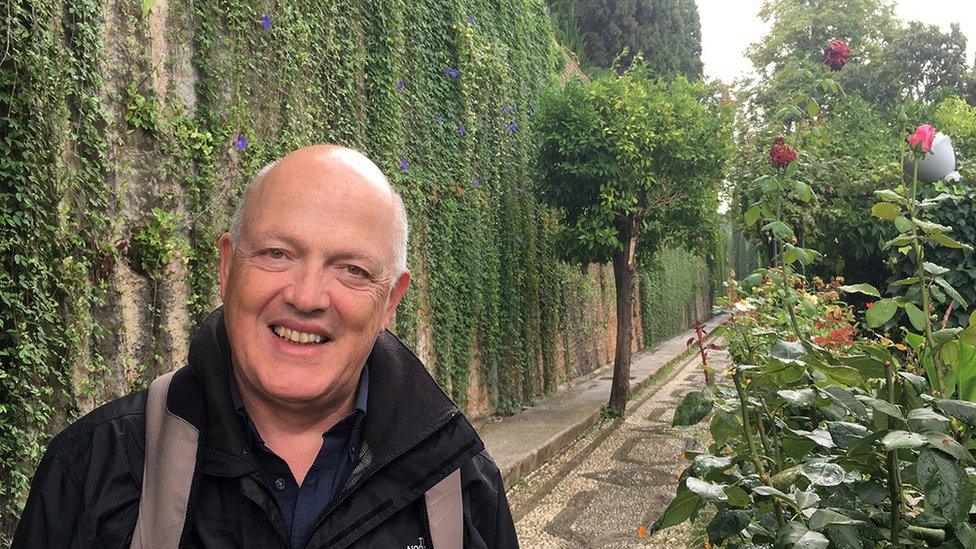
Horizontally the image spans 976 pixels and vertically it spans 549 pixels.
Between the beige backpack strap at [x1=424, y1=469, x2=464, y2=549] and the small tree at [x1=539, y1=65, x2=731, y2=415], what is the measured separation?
23.7ft

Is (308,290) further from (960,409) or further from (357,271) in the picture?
(960,409)

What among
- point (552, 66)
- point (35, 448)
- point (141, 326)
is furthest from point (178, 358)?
point (552, 66)

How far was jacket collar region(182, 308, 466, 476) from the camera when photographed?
142cm

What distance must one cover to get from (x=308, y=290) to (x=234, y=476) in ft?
1.18

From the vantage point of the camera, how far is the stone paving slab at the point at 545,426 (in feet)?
21.7

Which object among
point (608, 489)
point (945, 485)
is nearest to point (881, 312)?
point (945, 485)

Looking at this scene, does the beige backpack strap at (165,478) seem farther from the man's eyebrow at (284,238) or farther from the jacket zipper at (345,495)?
the man's eyebrow at (284,238)

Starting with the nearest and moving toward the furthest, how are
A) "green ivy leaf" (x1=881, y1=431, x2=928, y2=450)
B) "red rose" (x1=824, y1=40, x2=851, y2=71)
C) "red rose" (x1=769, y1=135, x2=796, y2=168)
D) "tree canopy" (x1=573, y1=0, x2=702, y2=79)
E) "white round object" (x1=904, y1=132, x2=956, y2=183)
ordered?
1. "green ivy leaf" (x1=881, y1=431, x2=928, y2=450)
2. "red rose" (x1=769, y1=135, x2=796, y2=168)
3. "red rose" (x1=824, y1=40, x2=851, y2=71)
4. "white round object" (x1=904, y1=132, x2=956, y2=183)
5. "tree canopy" (x1=573, y1=0, x2=702, y2=79)

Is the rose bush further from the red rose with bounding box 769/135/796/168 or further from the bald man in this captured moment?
the red rose with bounding box 769/135/796/168

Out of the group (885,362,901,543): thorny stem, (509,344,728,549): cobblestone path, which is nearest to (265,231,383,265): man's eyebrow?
(885,362,901,543): thorny stem

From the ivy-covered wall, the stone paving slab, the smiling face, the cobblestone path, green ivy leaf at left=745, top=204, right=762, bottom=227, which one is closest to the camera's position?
the smiling face

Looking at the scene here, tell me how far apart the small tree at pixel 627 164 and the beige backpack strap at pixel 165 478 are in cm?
743

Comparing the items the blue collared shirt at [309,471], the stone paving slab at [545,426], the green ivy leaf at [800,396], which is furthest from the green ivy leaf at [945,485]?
the stone paving slab at [545,426]

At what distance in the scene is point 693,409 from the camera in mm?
1824
